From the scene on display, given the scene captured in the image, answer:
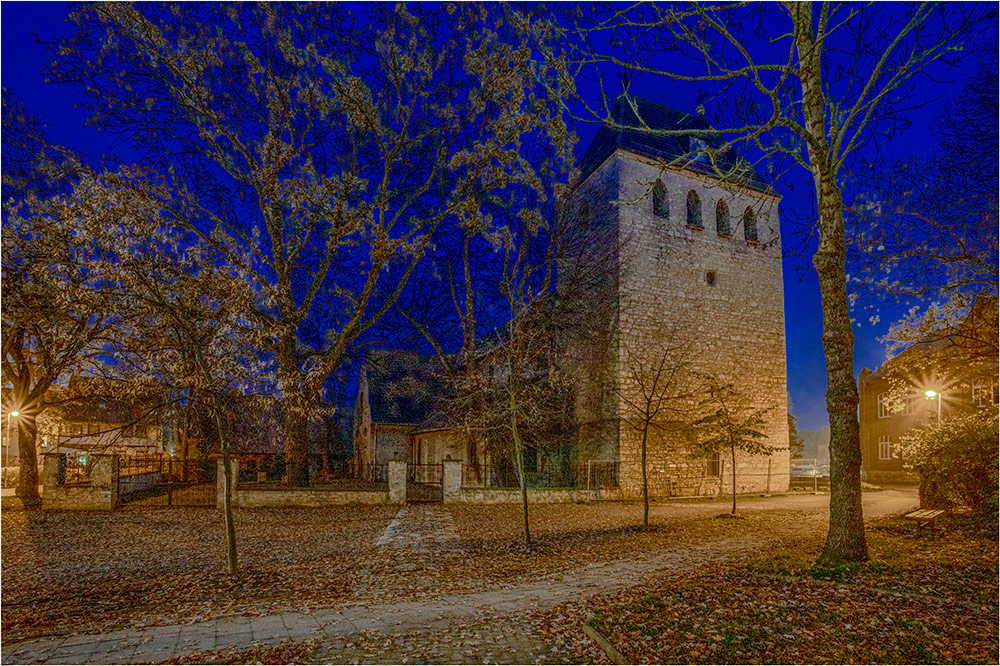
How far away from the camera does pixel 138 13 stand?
588 inches

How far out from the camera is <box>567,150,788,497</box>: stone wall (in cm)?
2033

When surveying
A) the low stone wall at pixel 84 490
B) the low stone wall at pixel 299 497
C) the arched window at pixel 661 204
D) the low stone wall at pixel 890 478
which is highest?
the arched window at pixel 661 204

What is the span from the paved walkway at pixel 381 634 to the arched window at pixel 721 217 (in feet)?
59.5

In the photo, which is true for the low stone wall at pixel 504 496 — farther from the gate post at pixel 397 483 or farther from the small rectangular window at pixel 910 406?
the small rectangular window at pixel 910 406

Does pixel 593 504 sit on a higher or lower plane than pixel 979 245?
lower

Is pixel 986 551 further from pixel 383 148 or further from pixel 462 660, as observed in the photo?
pixel 383 148

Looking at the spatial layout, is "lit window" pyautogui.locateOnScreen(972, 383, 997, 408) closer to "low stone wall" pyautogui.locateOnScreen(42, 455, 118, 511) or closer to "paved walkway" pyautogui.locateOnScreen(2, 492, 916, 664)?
"paved walkway" pyautogui.locateOnScreen(2, 492, 916, 664)

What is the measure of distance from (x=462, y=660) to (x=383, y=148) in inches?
609

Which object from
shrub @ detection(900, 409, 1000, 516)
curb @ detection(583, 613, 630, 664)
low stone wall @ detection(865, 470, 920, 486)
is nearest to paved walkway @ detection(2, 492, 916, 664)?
curb @ detection(583, 613, 630, 664)

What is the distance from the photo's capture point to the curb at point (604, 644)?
4.47 metres

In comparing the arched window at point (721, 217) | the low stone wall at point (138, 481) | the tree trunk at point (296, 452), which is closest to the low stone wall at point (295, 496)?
the tree trunk at point (296, 452)

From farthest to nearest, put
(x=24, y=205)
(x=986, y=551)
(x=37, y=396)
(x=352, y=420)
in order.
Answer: (x=352, y=420) → (x=37, y=396) → (x=24, y=205) → (x=986, y=551)

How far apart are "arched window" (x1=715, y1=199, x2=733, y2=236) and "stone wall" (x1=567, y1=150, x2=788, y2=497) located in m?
0.20

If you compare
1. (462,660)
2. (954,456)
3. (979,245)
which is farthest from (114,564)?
(954,456)
